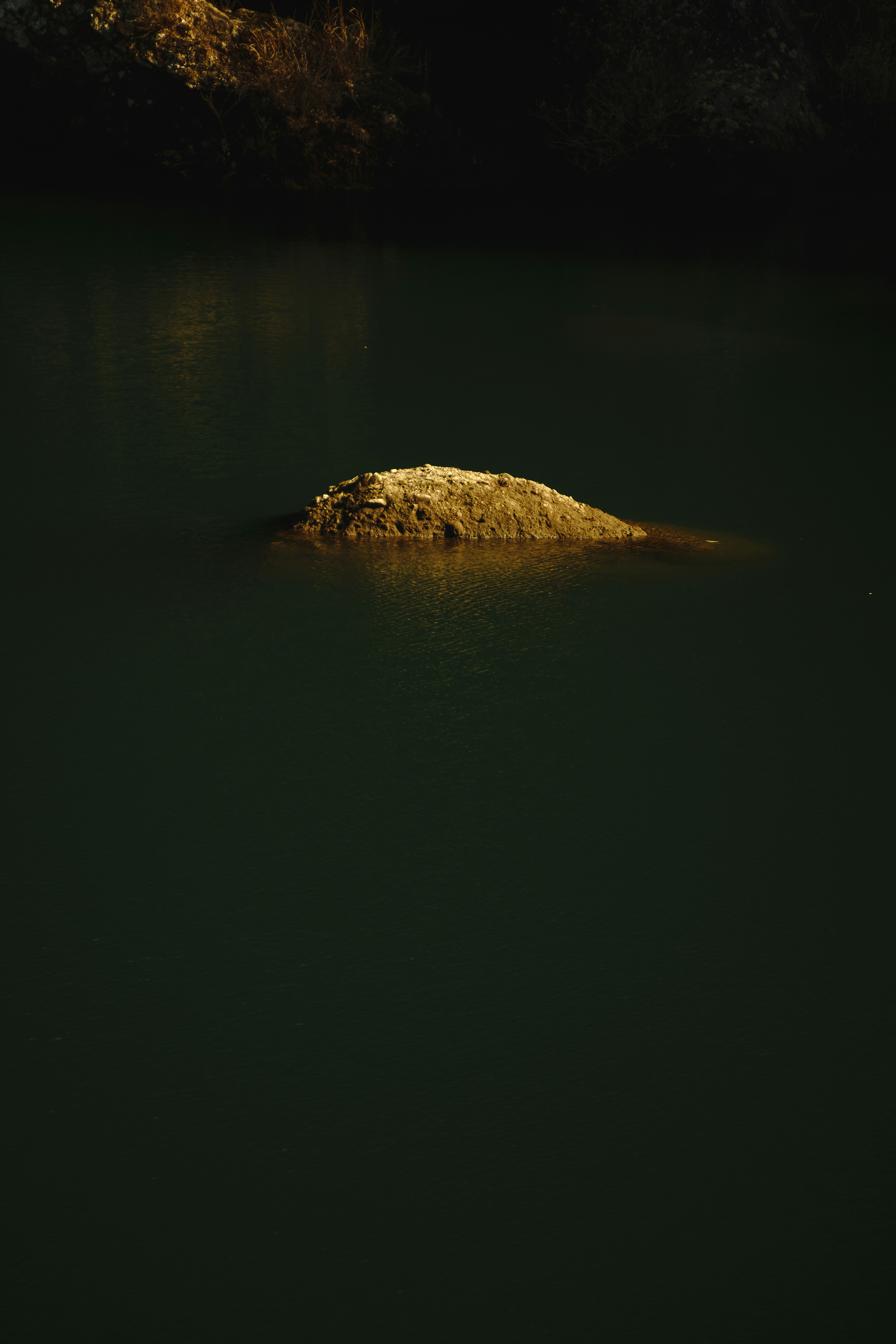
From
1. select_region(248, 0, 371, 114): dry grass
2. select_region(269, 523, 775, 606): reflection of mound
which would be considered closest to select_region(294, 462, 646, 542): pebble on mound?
select_region(269, 523, 775, 606): reflection of mound

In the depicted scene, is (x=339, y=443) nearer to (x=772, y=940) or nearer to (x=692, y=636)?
(x=692, y=636)

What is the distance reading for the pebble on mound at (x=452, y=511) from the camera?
2.70 meters

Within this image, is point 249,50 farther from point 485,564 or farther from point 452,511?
point 485,564

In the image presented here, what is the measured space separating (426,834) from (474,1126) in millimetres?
511

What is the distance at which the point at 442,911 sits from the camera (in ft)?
Answer: 4.92

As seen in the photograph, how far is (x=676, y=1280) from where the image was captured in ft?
3.50

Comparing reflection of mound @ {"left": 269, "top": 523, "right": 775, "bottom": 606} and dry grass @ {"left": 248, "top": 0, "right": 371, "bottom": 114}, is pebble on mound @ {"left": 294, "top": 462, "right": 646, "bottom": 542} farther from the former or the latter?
dry grass @ {"left": 248, "top": 0, "right": 371, "bottom": 114}

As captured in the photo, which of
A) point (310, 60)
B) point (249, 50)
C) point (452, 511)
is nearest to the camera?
point (452, 511)

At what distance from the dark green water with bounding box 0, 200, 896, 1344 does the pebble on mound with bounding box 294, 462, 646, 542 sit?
7cm

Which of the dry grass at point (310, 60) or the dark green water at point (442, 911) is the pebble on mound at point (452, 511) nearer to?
the dark green water at point (442, 911)

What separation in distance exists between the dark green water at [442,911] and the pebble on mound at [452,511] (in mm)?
74

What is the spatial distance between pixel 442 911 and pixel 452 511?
1376mm

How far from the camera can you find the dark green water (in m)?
1.08

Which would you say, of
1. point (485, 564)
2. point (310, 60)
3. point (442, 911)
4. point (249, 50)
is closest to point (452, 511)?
point (485, 564)
